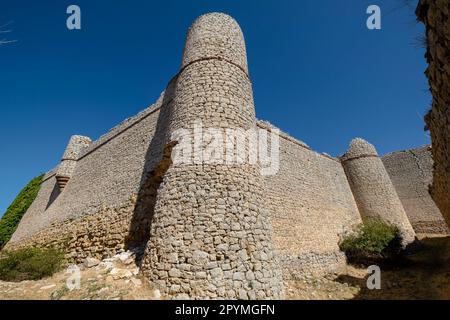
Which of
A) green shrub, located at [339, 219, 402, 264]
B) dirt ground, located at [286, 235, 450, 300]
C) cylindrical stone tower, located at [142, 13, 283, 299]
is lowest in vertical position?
dirt ground, located at [286, 235, 450, 300]

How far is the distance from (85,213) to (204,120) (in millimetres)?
7410

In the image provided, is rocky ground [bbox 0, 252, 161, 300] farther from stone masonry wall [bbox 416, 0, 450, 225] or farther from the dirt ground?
stone masonry wall [bbox 416, 0, 450, 225]

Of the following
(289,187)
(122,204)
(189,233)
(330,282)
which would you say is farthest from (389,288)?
(122,204)

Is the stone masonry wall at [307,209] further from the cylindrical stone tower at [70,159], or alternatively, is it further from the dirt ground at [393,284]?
the cylindrical stone tower at [70,159]

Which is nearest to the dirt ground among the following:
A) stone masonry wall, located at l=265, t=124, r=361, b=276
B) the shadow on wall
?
stone masonry wall, located at l=265, t=124, r=361, b=276

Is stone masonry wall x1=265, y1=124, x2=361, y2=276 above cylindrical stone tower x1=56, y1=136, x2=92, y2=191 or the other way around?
the other way around

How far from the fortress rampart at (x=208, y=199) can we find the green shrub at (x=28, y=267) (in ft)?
4.75

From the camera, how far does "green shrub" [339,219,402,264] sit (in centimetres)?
1003

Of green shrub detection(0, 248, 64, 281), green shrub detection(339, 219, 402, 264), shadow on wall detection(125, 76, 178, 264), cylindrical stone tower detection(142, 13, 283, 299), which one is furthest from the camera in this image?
green shrub detection(339, 219, 402, 264)

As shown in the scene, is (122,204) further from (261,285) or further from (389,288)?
(389,288)

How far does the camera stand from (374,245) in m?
10.0

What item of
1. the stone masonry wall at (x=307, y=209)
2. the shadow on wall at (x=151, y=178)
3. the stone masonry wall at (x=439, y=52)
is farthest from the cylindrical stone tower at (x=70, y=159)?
the stone masonry wall at (x=439, y=52)

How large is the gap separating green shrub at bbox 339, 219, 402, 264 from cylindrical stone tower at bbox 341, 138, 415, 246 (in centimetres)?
329

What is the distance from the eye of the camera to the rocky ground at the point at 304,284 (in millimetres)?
4426
